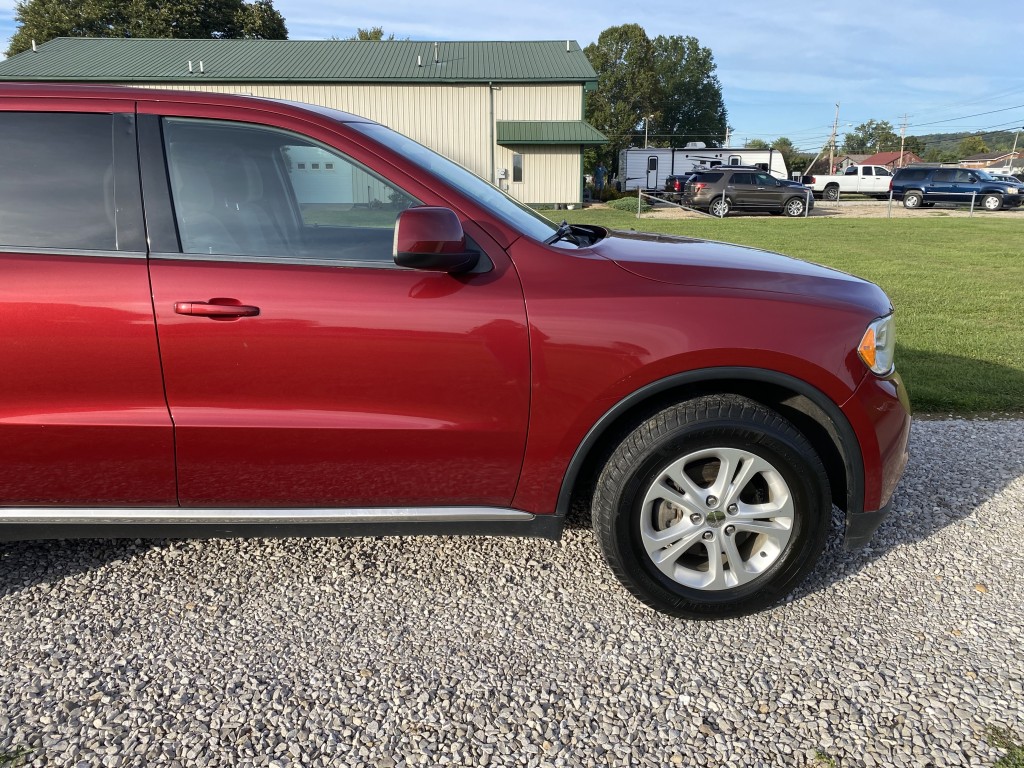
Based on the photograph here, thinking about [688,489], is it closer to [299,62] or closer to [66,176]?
[66,176]

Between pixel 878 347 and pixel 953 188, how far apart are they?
32693 millimetres

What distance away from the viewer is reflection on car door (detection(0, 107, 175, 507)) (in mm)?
2443

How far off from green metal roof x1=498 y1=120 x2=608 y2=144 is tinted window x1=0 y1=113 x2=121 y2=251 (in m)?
28.3

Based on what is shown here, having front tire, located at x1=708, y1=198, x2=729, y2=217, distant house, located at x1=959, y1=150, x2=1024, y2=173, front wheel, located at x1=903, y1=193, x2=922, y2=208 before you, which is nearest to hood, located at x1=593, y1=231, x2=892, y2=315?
front tire, located at x1=708, y1=198, x2=729, y2=217

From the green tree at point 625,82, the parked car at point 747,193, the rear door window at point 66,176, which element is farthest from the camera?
the green tree at point 625,82

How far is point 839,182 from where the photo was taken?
4081 cm

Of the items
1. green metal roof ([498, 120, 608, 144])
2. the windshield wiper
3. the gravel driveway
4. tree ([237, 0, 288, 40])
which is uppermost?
tree ([237, 0, 288, 40])

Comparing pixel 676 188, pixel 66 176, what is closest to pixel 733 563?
pixel 66 176

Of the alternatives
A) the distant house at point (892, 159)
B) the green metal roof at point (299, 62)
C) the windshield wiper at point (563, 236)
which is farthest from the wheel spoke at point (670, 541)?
the distant house at point (892, 159)

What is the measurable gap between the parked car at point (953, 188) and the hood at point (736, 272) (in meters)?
31.7

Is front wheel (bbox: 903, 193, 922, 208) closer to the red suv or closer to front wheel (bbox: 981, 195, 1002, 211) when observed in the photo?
front wheel (bbox: 981, 195, 1002, 211)

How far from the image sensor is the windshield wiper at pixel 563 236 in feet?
9.54

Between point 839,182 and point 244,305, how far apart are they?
44.1 metres

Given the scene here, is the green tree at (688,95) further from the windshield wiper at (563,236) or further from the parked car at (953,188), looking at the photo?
the windshield wiper at (563,236)
